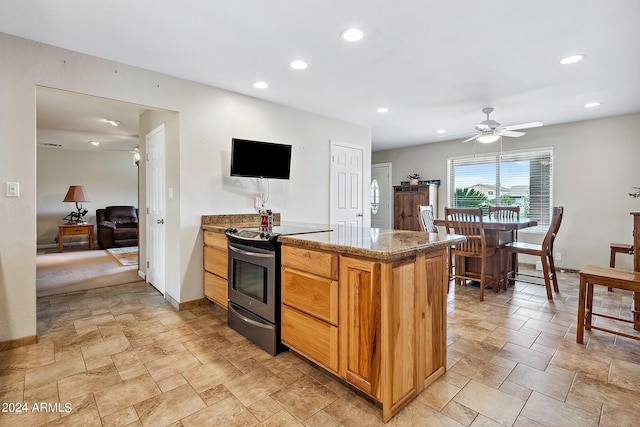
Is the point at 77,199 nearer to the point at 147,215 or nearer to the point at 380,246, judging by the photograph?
the point at 147,215

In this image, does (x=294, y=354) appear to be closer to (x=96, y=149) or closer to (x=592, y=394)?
(x=592, y=394)

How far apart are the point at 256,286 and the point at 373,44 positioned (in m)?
2.16

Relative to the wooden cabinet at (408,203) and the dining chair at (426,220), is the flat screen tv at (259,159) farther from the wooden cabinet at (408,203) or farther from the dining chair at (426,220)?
the wooden cabinet at (408,203)

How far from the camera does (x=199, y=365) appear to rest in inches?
86.7

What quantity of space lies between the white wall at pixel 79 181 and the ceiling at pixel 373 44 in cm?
439

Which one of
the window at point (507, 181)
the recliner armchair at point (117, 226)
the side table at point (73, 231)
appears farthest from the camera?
the recliner armchair at point (117, 226)

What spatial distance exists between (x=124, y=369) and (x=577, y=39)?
4107 millimetres

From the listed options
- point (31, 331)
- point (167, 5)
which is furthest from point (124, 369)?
point (167, 5)

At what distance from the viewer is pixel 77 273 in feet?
15.6

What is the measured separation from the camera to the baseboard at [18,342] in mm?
2400

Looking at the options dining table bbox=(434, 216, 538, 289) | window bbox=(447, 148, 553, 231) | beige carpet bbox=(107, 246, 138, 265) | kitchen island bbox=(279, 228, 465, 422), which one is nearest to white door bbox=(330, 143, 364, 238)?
dining table bbox=(434, 216, 538, 289)

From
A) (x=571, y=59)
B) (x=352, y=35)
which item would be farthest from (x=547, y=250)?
(x=352, y=35)

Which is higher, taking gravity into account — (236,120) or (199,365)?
(236,120)

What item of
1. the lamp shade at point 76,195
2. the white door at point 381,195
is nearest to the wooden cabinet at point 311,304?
the white door at point 381,195
